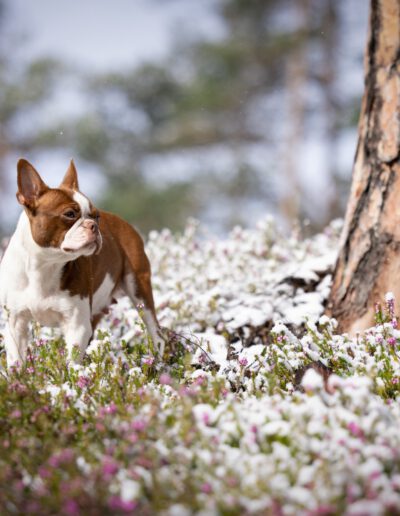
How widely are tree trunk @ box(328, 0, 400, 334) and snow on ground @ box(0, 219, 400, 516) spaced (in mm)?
551

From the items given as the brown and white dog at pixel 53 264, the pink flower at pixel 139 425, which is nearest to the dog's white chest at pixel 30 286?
the brown and white dog at pixel 53 264

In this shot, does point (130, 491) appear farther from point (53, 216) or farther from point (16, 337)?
point (16, 337)

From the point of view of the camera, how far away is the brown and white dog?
Answer: 4.12 m

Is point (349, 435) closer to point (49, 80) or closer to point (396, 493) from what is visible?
point (396, 493)

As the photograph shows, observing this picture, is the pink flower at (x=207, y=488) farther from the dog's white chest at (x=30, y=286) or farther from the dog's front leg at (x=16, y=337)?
the dog's front leg at (x=16, y=337)

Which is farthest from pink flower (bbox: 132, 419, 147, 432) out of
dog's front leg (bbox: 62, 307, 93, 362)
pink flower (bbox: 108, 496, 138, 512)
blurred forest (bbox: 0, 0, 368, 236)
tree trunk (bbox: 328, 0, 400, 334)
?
blurred forest (bbox: 0, 0, 368, 236)

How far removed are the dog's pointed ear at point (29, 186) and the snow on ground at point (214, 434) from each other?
3.20ft

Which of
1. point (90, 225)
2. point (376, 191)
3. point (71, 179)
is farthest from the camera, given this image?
point (376, 191)

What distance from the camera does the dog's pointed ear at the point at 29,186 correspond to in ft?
13.5

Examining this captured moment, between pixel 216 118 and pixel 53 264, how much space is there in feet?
61.1

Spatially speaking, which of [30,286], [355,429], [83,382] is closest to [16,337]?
[30,286]

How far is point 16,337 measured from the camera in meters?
4.48

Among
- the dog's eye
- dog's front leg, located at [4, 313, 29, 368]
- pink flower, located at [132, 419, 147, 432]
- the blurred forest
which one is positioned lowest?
pink flower, located at [132, 419, 147, 432]

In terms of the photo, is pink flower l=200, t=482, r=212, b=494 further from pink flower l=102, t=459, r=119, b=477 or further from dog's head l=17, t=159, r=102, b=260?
dog's head l=17, t=159, r=102, b=260
